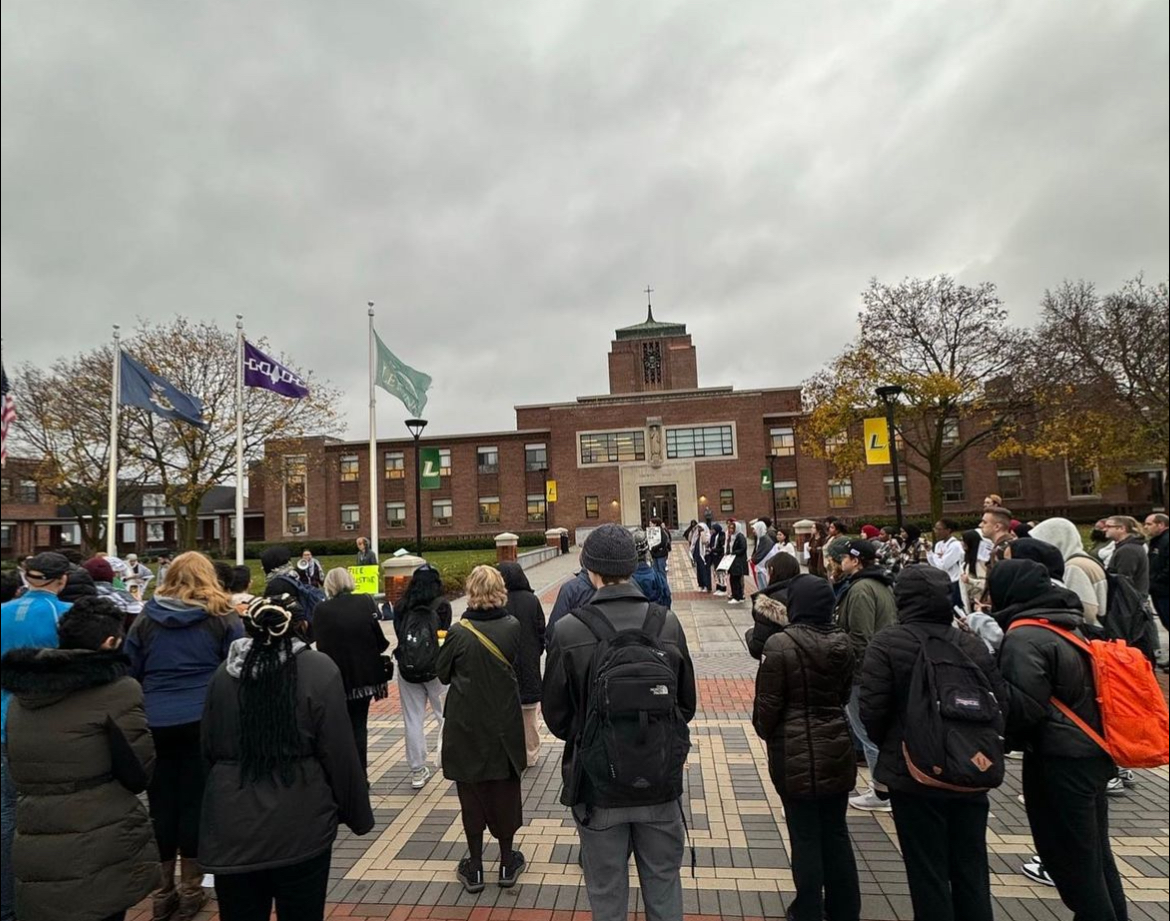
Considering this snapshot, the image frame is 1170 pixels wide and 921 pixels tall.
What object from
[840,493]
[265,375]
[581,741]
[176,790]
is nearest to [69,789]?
[176,790]

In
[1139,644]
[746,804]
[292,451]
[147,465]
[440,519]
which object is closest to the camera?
[746,804]

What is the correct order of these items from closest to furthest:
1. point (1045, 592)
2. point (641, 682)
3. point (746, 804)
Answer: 1. point (641, 682)
2. point (1045, 592)
3. point (746, 804)

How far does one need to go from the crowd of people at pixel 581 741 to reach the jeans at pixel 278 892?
10mm

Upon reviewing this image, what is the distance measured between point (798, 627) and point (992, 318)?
31.1 meters

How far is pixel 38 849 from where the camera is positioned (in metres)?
2.76

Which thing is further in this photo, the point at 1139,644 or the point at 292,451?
the point at 292,451

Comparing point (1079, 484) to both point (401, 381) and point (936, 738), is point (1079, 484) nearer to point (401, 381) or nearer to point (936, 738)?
point (401, 381)

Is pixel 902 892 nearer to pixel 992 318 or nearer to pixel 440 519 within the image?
pixel 992 318

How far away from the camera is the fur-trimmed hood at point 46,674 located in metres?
2.76

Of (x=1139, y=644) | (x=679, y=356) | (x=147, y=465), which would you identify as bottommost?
(x=1139, y=644)

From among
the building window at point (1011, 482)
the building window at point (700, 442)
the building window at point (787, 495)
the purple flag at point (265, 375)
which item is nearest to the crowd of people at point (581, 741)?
the purple flag at point (265, 375)

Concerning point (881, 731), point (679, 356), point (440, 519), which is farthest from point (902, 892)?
point (679, 356)

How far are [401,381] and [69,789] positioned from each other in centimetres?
1372

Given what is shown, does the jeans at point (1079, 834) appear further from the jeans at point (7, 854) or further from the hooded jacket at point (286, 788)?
the jeans at point (7, 854)
